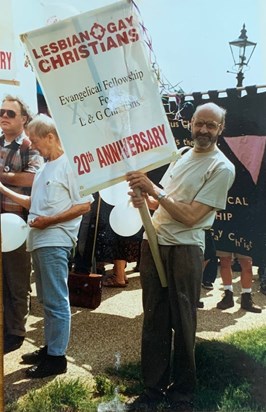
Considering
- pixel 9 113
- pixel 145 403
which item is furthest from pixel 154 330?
pixel 9 113

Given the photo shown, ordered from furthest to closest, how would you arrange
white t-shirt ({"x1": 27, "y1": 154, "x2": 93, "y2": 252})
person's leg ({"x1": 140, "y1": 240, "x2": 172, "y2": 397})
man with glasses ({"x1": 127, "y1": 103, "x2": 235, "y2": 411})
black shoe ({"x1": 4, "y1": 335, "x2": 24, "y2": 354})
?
black shoe ({"x1": 4, "y1": 335, "x2": 24, "y2": 354})
white t-shirt ({"x1": 27, "y1": 154, "x2": 93, "y2": 252})
person's leg ({"x1": 140, "y1": 240, "x2": 172, "y2": 397})
man with glasses ({"x1": 127, "y1": 103, "x2": 235, "y2": 411})

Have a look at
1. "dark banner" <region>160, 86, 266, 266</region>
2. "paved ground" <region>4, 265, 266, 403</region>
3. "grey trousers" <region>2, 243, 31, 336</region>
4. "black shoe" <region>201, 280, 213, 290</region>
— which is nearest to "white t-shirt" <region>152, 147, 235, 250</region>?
"dark banner" <region>160, 86, 266, 266</region>

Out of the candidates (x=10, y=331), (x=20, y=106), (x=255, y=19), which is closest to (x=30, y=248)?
(x=10, y=331)

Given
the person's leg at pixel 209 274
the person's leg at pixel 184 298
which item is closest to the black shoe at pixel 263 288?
the person's leg at pixel 209 274

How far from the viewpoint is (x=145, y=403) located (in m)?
3.11

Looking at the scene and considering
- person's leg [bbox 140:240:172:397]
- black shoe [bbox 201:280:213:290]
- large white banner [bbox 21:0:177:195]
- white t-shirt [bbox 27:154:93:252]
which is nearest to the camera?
large white banner [bbox 21:0:177:195]

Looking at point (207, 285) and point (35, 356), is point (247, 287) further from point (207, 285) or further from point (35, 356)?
point (35, 356)

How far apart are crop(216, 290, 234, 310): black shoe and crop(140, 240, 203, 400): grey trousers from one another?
1.12 ft

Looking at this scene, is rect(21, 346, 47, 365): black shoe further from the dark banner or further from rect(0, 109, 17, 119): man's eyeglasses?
rect(0, 109, 17, 119): man's eyeglasses

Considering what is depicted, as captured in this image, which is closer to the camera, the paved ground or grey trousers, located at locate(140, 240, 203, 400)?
grey trousers, located at locate(140, 240, 203, 400)

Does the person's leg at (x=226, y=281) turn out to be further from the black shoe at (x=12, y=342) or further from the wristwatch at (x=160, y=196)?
the black shoe at (x=12, y=342)

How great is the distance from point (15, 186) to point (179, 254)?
1063 millimetres

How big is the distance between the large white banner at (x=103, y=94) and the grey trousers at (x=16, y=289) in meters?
0.82

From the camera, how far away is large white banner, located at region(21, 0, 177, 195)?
2.76m
